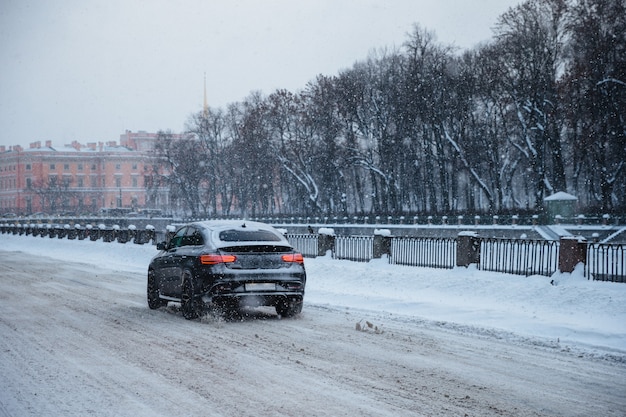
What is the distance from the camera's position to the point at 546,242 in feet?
57.3

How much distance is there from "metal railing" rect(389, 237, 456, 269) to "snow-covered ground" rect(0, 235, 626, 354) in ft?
1.75

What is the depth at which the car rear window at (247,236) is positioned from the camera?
12.2m

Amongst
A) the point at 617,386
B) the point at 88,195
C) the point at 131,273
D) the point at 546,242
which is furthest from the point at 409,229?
the point at 88,195

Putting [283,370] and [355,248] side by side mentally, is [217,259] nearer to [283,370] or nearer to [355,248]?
[283,370]

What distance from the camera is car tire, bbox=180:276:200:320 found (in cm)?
1178

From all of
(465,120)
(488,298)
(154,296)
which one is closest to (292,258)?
(154,296)

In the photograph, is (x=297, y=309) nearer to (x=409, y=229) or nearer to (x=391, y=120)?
(x=409, y=229)

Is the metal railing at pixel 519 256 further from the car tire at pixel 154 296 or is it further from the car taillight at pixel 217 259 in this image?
the car tire at pixel 154 296

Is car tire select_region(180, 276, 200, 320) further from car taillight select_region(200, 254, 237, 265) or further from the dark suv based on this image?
car taillight select_region(200, 254, 237, 265)

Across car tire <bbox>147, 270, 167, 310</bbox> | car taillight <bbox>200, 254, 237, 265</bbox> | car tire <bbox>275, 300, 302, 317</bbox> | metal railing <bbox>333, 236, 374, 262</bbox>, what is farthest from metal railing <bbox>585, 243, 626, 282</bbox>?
car tire <bbox>147, 270, 167, 310</bbox>

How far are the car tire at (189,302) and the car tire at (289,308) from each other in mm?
1405

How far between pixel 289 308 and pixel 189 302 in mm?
1721

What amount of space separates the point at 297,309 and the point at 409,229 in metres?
41.8

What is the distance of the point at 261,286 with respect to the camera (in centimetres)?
1171
